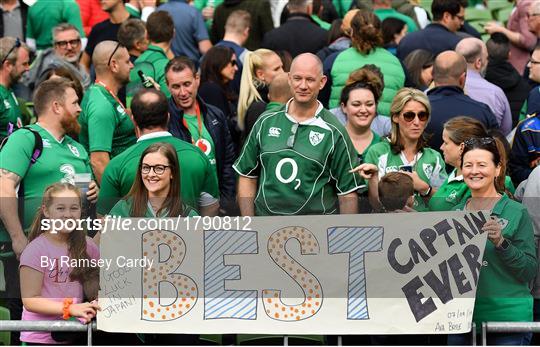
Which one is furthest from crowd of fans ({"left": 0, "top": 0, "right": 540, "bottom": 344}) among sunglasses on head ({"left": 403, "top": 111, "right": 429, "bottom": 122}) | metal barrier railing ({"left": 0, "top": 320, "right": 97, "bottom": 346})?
metal barrier railing ({"left": 0, "top": 320, "right": 97, "bottom": 346})

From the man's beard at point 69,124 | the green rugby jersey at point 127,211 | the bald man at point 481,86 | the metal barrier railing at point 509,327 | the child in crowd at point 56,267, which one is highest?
the bald man at point 481,86

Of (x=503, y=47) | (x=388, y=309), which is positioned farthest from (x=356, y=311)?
(x=503, y=47)

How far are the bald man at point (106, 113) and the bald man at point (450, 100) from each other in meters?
2.31

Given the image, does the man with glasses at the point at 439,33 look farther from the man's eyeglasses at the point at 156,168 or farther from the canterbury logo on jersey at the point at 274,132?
the man's eyeglasses at the point at 156,168

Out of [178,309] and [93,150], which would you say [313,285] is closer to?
[178,309]

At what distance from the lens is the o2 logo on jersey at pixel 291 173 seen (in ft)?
28.9

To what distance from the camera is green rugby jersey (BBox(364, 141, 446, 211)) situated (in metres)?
9.48

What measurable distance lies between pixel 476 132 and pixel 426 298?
58.7 inches

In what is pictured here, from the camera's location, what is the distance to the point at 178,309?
8.06 metres

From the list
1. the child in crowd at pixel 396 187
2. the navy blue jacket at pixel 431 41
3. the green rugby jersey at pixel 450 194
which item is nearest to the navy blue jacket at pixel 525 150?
the green rugby jersey at pixel 450 194

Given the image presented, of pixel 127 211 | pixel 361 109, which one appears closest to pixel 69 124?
pixel 127 211

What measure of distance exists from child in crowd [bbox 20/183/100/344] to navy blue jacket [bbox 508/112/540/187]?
3.34 metres

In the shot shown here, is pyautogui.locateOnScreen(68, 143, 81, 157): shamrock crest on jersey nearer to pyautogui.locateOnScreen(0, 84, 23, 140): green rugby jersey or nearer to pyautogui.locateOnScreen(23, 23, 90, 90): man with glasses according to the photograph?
pyautogui.locateOnScreen(0, 84, 23, 140): green rugby jersey

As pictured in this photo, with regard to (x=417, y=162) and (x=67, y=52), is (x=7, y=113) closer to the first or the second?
(x=67, y=52)
